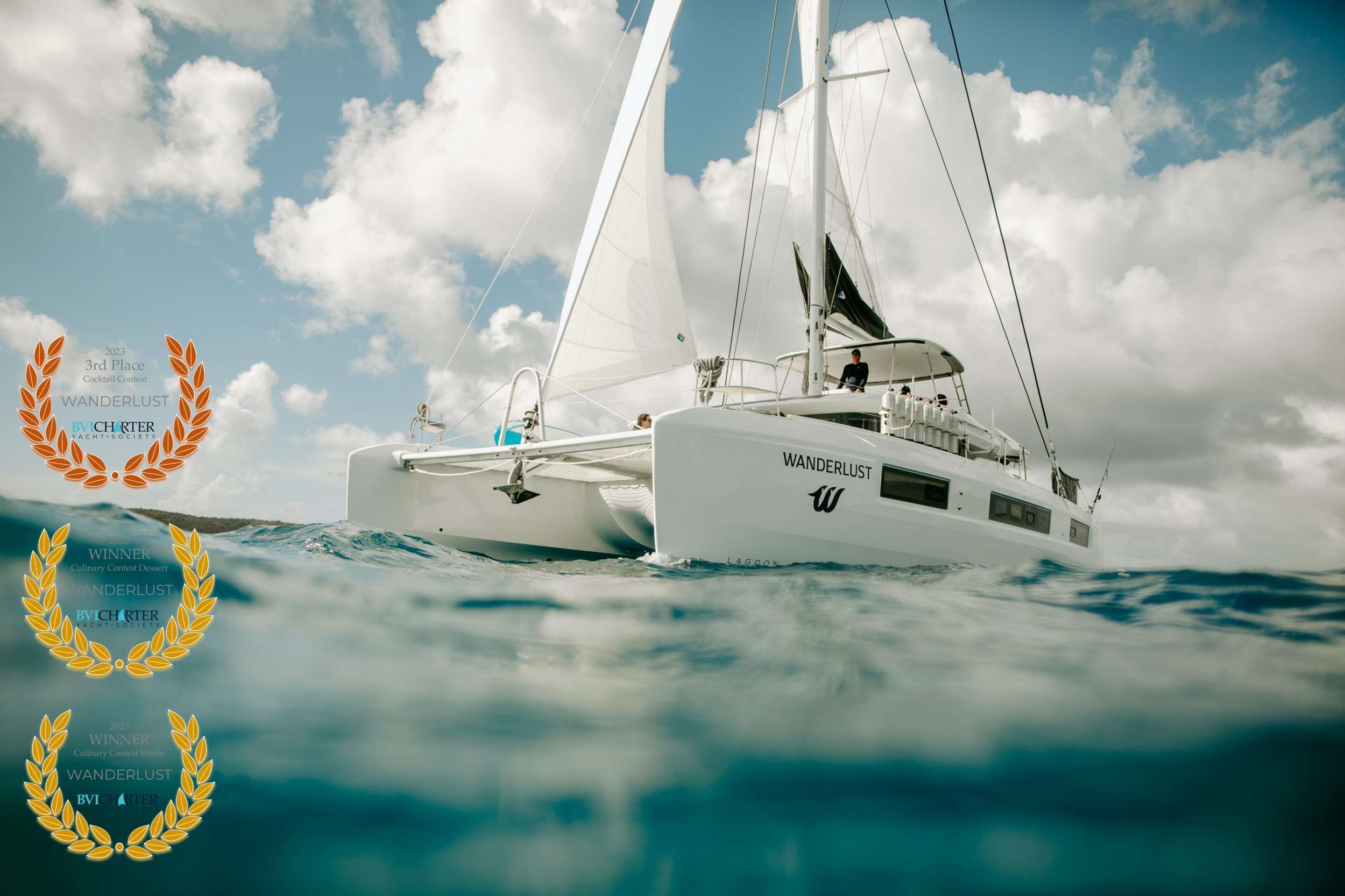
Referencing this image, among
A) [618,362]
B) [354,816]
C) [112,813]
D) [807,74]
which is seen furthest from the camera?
[807,74]

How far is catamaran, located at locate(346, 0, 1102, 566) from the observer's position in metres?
5.89

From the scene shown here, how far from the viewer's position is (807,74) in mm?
11719

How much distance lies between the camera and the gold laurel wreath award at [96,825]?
74.3 inches

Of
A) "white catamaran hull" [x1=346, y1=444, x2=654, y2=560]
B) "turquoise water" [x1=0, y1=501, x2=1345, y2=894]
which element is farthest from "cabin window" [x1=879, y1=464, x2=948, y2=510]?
"turquoise water" [x1=0, y1=501, x2=1345, y2=894]

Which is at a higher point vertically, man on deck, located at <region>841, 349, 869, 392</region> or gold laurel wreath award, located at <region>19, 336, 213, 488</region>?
man on deck, located at <region>841, 349, 869, 392</region>

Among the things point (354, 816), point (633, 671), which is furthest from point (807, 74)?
point (354, 816)

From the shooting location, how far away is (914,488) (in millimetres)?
6941

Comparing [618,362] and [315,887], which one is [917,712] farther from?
[618,362]

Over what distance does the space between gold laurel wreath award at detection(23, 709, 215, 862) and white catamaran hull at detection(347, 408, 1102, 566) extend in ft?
12.3

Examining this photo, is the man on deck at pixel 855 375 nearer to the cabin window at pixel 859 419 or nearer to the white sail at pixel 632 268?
the cabin window at pixel 859 419

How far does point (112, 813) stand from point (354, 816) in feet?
2.27

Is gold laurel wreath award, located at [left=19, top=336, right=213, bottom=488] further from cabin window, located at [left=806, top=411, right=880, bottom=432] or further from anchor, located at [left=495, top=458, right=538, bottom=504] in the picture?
cabin window, located at [left=806, top=411, right=880, bottom=432]

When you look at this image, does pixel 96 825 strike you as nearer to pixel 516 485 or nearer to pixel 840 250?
pixel 516 485

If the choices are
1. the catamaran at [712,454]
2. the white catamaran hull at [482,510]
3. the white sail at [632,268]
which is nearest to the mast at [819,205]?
the catamaran at [712,454]
